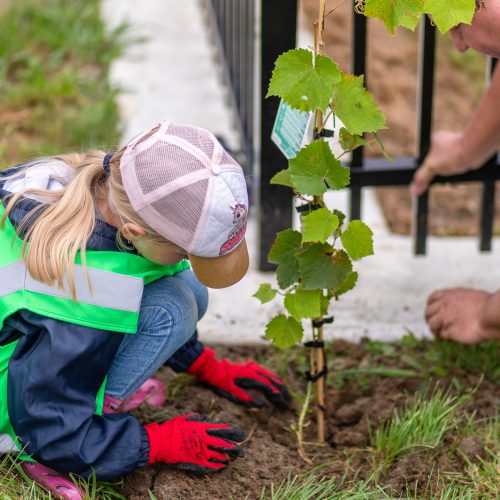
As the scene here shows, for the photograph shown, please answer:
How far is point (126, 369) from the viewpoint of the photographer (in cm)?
195

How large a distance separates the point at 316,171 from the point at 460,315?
2.84 feet

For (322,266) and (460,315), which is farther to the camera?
(460,315)

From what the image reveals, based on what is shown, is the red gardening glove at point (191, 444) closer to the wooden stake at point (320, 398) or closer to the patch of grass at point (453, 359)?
the wooden stake at point (320, 398)

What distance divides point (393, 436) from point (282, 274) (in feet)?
1.60

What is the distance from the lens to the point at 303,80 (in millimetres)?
1635

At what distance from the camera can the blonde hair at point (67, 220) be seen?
1748mm

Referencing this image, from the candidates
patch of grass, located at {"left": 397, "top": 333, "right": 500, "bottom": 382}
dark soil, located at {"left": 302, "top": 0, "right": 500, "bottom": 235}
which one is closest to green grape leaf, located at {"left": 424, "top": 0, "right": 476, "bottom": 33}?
patch of grass, located at {"left": 397, "top": 333, "right": 500, "bottom": 382}

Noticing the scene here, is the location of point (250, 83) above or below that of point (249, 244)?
above

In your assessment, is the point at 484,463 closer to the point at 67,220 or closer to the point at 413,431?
the point at 413,431

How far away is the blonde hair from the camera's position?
1748 mm

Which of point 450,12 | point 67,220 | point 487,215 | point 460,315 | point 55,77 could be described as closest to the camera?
point 450,12

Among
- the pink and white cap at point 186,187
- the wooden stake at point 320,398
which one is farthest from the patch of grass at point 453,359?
the pink and white cap at point 186,187

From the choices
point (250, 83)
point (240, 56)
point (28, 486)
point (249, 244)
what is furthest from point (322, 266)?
point (240, 56)

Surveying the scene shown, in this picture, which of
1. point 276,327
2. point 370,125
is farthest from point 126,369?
point 370,125
